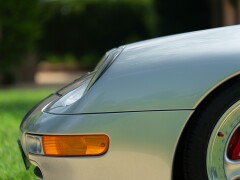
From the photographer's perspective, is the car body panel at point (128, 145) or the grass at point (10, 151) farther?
the grass at point (10, 151)

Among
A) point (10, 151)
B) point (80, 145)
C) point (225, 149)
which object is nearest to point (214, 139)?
point (225, 149)

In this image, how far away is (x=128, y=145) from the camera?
9.62ft

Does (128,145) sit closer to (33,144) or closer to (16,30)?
(33,144)

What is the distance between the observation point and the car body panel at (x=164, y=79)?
2.99 metres

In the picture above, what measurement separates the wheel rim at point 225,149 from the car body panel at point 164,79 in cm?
17

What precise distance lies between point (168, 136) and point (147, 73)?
341mm

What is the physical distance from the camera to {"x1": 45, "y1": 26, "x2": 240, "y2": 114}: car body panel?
Answer: 2988 mm

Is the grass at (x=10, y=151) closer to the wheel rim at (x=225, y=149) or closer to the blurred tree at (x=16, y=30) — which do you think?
the wheel rim at (x=225, y=149)

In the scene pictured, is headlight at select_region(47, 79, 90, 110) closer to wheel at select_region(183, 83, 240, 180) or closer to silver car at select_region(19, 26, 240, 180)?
silver car at select_region(19, 26, 240, 180)

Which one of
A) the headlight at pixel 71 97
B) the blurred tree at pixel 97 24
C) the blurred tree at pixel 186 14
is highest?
the headlight at pixel 71 97

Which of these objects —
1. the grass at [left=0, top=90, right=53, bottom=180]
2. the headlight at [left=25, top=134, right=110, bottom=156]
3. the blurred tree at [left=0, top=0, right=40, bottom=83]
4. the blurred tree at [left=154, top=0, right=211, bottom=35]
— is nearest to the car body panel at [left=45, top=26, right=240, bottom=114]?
the headlight at [left=25, top=134, right=110, bottom=156]

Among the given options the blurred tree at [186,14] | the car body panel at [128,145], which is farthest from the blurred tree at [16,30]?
the car body panel at [128,145]

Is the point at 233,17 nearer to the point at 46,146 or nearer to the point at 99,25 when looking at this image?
the point at 99,25

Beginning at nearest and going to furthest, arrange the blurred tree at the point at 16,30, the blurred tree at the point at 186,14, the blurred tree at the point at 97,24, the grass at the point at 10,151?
the grass at the point at 10,151 < the blurred tree at the point at 16,30 < the blurred tree at the point at 186,14 < the blurred tree at the point at 97,24
